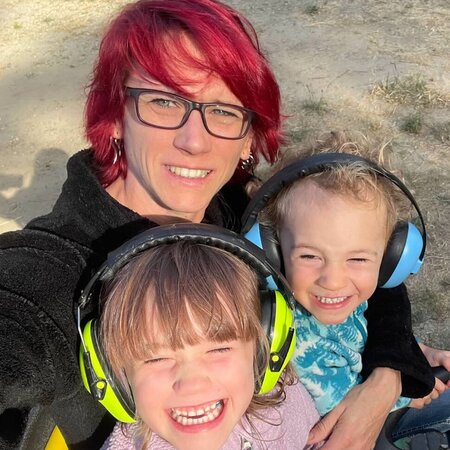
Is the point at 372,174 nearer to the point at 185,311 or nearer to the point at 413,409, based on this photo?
the point at 185,311

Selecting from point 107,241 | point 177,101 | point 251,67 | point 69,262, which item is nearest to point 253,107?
point 251,67

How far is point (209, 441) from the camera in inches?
60.8

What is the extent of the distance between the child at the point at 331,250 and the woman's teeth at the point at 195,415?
0.46 m

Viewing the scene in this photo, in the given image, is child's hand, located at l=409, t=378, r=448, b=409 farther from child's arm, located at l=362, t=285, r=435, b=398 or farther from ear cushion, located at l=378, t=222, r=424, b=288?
ear cushion, located at l=378, t=222, r=424, b=288

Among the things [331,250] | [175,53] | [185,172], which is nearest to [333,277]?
[331,250]

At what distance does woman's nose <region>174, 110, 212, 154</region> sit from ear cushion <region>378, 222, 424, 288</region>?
2.06ft

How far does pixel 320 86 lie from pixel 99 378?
15.0 ft

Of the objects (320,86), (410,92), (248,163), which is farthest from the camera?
(320,86)

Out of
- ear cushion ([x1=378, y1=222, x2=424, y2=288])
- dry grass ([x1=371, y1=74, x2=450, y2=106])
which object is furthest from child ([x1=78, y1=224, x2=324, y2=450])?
dry grass ([x1=371, y1=74, x2=450, y2=106])

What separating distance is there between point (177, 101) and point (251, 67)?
24 cm

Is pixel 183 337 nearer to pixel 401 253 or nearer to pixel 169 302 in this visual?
pixel 169 302

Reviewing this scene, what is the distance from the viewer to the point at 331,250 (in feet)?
6.14

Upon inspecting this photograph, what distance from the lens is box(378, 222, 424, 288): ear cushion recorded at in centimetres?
196

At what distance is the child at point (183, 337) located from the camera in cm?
153
